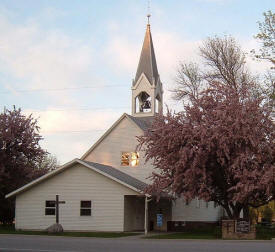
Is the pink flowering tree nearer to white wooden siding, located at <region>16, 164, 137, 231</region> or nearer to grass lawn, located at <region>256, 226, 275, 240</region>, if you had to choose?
grass lawn, located at <region>256, 226, 275, 240</region>

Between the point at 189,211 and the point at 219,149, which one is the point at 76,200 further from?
the point at 219,149

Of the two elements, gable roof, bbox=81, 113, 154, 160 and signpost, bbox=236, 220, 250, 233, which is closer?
signpost, bbox=236, 220, 250, 233

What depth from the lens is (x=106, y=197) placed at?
113 ft

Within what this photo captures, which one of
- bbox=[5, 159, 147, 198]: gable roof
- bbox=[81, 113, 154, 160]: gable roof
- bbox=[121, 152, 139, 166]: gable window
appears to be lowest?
bbox=[5, 159, 147, 198]: gable roof

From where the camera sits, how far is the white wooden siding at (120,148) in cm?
3966

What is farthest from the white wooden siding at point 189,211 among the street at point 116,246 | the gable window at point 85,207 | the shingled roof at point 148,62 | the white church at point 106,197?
the street at point 116,246

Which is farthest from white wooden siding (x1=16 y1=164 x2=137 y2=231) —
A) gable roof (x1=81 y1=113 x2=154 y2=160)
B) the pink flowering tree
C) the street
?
the street

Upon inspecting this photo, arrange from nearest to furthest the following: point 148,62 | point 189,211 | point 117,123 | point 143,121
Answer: point 189,211 → point 117,123 → point 143,121 → point 148,62

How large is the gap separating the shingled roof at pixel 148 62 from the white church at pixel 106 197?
623 cm

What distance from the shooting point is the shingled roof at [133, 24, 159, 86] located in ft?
150

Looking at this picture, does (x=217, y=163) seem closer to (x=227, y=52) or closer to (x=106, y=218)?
(x=106, y=218)

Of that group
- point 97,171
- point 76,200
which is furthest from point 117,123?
point 76,200

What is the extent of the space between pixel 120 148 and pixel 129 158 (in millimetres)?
1159

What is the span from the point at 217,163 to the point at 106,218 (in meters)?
8.97
